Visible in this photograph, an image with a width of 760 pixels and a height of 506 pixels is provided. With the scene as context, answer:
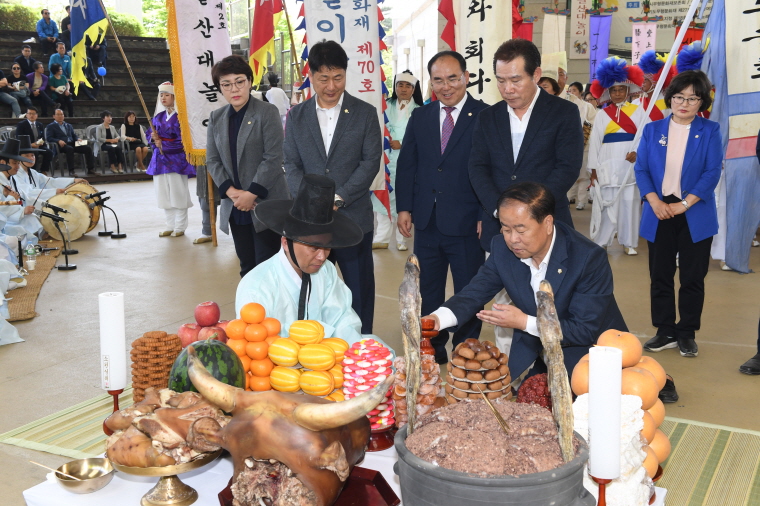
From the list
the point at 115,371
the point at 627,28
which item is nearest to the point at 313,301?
the point at 115,371

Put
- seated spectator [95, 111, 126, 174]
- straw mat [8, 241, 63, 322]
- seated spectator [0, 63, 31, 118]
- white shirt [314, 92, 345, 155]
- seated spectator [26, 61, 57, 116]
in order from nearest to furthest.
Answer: white shirt [314, 92, 345, 155], straw mat [8, 241, 63, 322], seated spectator [0, 63, 31, 118], seated spectator [95, 111, 126, 174], seated spectator [26, 61, 57, 116]

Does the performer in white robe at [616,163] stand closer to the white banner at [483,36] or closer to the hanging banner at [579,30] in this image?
the white banner at [483,36]

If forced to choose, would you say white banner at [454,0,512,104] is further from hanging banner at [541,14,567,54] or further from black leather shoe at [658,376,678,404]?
hanging banner at [541,14,567,54]

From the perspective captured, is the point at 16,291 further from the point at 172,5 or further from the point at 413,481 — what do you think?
the point at 413,481

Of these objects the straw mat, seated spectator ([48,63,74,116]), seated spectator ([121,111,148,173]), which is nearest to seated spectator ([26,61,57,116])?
seated spectator ([48,63,74,116])

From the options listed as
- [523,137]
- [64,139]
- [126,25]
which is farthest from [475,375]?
[126,25]

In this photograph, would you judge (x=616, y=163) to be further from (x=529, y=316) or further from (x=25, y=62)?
(x=25, y=62)

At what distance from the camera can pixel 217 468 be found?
165 cm

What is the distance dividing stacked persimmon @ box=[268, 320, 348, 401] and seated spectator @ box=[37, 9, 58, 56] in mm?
15015

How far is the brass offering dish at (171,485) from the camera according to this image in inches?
55.0

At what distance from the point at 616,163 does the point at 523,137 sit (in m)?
3.43

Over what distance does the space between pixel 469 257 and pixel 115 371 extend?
2.13m

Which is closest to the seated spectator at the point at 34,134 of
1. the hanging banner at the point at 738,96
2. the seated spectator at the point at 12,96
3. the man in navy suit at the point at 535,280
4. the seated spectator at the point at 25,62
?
the seated spectator at the point at 12,96

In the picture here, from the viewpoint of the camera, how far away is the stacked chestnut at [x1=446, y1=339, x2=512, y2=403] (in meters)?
1.73
